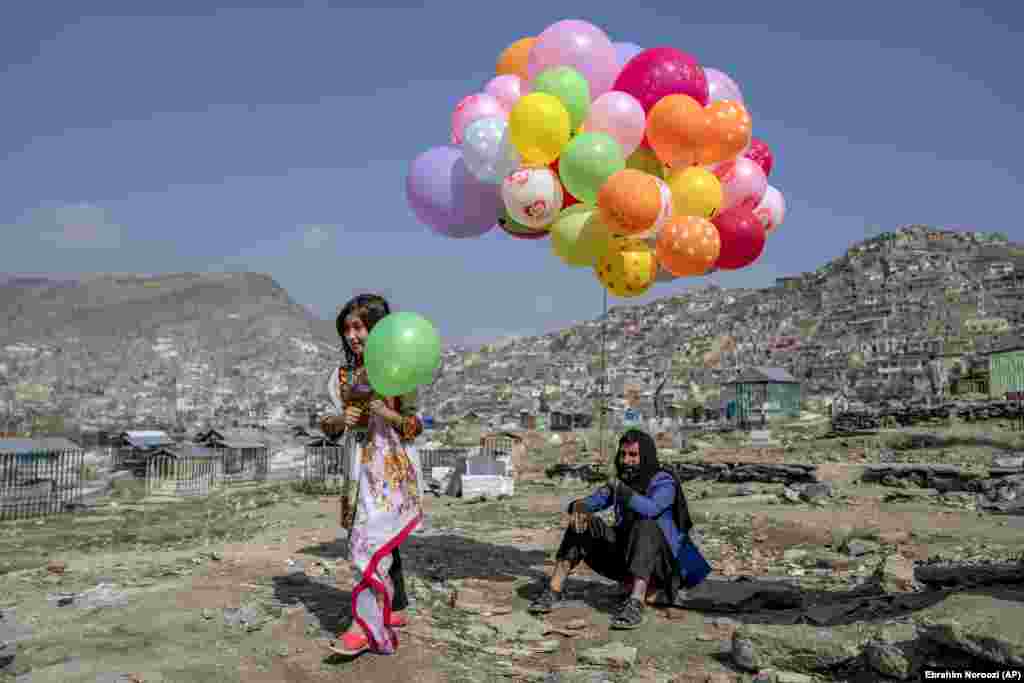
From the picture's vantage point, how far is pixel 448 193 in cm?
613

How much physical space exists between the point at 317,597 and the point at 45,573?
338 centimetres

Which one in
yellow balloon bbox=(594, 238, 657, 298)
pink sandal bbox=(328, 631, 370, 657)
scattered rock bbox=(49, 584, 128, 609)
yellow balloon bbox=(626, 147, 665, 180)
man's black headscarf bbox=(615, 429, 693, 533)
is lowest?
scattered rock bbox=(49, 584, 128, 609)

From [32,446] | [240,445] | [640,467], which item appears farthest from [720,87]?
[240,445]

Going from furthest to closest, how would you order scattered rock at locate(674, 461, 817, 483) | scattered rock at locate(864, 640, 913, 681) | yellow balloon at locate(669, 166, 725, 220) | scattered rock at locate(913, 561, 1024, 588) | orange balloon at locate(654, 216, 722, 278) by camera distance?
scattered rock at locate(674, 461, 817, 483)
yellow balloon at locate(669, 166, 725, 220)
orange balloon at locate(654, 216, 722, 278)
scattered rock at locate(913, 561, 1024, 588)
scattered rock at locate(864, 640, 913, 681)

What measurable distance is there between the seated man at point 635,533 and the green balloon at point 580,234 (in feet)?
4.62

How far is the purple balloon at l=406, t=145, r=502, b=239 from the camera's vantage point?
6.13m

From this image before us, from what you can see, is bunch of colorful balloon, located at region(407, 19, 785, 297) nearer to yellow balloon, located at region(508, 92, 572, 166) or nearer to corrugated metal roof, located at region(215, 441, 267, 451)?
yellow balloon, located at region(508, 92, 572, 166)

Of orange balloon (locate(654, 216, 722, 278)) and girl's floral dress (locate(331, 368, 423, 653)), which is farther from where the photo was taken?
orange balloon (locate(654, 216, 722, 278))

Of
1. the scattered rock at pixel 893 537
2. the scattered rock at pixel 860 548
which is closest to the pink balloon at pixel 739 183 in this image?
the scattered rock at pixel 860 548

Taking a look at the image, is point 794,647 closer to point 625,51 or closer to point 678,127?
point 678,127

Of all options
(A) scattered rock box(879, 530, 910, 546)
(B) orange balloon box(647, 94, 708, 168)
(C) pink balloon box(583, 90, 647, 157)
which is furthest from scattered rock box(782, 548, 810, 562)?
(C) pink balloon box(583, 90, 647, 157)

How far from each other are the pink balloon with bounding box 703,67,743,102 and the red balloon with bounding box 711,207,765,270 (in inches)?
35.4

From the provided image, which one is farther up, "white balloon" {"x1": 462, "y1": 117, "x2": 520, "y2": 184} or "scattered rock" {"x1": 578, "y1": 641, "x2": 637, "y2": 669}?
"white balloon" {"x1": 462, "y1": 117, "x2": 520, "y2": 184}

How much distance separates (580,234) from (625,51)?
65.7 inches
